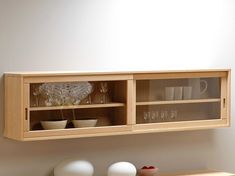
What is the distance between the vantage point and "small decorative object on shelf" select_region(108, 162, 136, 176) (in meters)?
3.93

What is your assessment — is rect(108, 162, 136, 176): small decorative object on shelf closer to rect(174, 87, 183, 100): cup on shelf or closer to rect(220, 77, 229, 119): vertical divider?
rect(174, 87, 183, 100): cup on shelf

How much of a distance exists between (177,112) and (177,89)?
0.55ft

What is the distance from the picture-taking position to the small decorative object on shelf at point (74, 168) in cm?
379

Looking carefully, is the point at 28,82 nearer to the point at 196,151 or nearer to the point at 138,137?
the point at 138,137

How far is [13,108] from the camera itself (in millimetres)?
3682

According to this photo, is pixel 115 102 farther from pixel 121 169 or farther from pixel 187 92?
pixel 187 92

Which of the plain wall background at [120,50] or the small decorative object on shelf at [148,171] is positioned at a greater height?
the plain wall background at [120,50]

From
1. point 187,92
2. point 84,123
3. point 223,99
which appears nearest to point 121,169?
point 84,123

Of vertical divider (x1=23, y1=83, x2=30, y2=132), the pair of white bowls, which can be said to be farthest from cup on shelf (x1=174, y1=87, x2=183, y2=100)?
vertical divider (x1=23, y1=83, x2=30, y2=132)

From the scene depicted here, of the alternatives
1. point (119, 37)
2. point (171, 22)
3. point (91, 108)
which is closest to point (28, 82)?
A: point (91, 108)

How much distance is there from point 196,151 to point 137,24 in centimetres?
111

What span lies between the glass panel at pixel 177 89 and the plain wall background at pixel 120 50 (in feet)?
0.76

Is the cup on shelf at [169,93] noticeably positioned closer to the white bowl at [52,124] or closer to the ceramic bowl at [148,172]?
the ceramic bowl at [148,172]

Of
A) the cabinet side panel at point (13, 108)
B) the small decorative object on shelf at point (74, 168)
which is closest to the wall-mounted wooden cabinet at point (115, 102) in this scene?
the cabinet side panel at point (13, 108)
